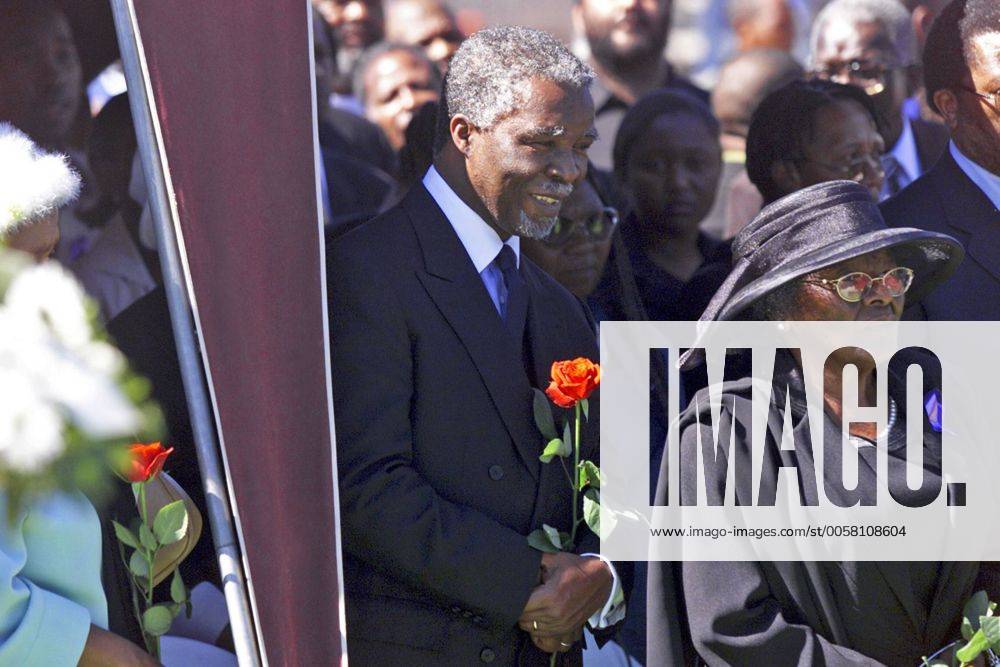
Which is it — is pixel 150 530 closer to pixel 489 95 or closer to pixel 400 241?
pixel 400 241

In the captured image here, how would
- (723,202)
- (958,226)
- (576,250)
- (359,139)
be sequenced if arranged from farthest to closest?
(359,139) < (723,202) < (576,250) < (958,226)

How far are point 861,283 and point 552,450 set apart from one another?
80 centimetres

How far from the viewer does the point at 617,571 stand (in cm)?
357

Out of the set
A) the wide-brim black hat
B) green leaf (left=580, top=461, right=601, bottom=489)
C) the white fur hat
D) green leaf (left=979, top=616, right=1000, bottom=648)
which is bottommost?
green leaf (left=979, top=616, right=1000, bottom=648)

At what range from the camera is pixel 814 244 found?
362cm

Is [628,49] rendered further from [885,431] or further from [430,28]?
[885,431]

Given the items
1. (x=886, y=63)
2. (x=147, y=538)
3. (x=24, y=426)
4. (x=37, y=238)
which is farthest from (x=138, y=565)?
(x=886, y=63)

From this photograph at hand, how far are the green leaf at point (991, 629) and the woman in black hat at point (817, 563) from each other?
0.13 m

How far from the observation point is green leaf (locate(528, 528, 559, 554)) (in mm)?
3465

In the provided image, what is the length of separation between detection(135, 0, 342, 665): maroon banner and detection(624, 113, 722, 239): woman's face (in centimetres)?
229

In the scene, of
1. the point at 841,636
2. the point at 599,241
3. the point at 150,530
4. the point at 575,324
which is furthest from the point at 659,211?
the point at 150,530

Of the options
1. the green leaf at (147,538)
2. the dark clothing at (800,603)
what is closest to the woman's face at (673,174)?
the dark clothing at (800,603)

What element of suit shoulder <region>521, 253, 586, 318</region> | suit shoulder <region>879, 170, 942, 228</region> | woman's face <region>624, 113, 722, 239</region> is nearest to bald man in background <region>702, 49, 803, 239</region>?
woman's face <region>624, 113, 722, 239</region>

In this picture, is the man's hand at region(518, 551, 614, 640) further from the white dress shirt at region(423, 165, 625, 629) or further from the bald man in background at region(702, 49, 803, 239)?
the bald man in background at region(702, 49, 803, 239)
